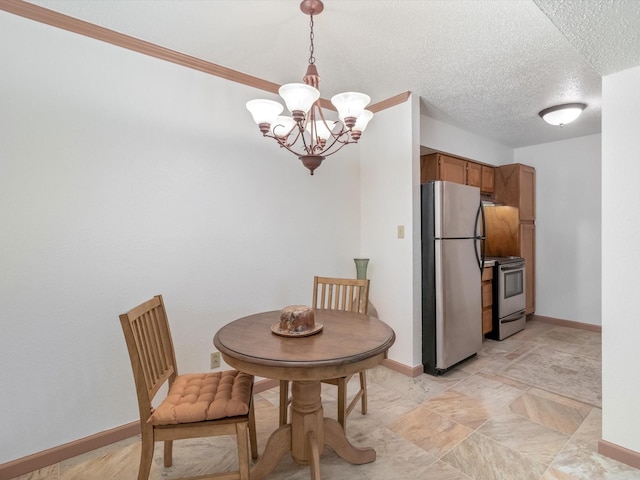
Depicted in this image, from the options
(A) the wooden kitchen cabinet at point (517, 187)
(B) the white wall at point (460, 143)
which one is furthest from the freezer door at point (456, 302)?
(A) the wooden kitchen cabinet at point (517, 187)

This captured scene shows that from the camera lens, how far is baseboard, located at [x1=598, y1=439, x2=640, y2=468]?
68.0 inches

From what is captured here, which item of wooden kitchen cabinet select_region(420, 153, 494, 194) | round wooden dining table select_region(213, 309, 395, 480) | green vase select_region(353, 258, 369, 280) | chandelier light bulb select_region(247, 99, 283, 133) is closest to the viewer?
round wooden dining table select_region(213, 309, 395, 480)

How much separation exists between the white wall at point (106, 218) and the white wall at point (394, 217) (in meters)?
0.98

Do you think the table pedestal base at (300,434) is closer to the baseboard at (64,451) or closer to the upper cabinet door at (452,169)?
the baseboard at (64,451)

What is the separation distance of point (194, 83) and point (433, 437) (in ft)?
9.06

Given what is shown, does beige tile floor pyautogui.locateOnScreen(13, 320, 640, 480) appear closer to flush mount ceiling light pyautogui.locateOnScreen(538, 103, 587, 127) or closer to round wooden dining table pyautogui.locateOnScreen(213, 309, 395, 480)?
round wooden dining table pyautogui.locateOnScreen(213, 309, 395, 480)

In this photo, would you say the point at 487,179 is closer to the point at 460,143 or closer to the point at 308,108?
the point at 460,143

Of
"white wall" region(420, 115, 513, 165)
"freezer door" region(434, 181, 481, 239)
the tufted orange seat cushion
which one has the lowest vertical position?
the tufted orange seat cushion

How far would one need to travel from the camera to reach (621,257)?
1761mm

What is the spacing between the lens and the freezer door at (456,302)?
2.86 meters

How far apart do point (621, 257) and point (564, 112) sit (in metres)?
1.95

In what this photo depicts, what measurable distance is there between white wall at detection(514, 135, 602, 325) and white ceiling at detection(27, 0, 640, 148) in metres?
1.62

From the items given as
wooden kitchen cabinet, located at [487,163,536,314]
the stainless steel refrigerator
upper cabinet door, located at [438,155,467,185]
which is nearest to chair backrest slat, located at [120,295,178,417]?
the stainless steel refrigerator

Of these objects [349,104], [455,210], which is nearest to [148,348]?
[349,104]
